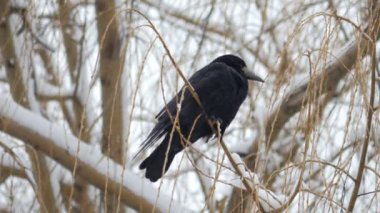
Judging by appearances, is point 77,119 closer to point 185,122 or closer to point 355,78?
point 185,122

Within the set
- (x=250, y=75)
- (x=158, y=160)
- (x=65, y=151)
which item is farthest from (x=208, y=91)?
(x=65, y=151)

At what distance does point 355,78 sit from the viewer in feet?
8.08

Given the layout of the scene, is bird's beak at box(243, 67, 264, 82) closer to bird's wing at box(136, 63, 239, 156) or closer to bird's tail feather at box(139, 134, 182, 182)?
bird's wing at box(136, 63, 239, 156)

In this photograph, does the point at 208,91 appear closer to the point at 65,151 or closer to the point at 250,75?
the point at 250,75

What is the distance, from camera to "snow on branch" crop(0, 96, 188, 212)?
3.60 meters

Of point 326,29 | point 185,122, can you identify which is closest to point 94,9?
point 185,122

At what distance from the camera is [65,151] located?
363 cm

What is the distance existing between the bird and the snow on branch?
5.3 inches

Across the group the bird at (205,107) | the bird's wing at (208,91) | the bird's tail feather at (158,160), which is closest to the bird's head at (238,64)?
the bird at (205,107)

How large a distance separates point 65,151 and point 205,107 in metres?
0.64

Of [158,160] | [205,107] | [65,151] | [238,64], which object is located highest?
[238,64]

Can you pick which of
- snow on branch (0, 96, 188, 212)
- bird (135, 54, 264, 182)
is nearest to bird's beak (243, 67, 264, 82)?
bird (135, 54, 264, 182)

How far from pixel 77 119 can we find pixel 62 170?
0.60 meters

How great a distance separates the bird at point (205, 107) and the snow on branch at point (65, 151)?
133 mm
